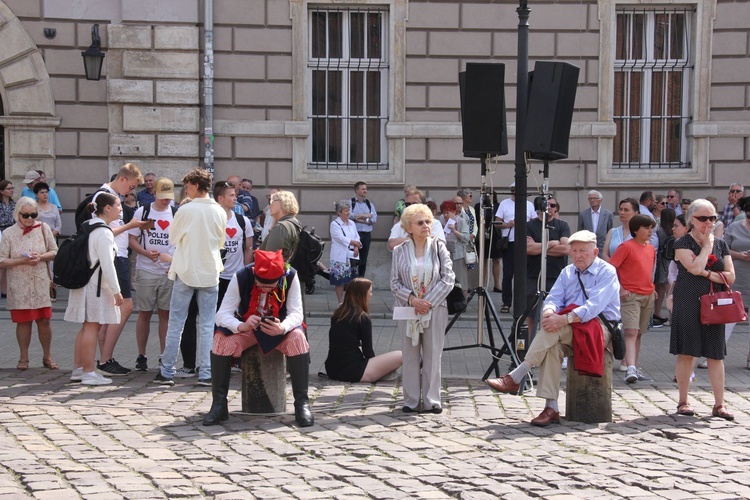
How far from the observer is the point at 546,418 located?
802 cm

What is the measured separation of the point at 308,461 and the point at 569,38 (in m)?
12.7

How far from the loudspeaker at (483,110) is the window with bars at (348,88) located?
8340 mm

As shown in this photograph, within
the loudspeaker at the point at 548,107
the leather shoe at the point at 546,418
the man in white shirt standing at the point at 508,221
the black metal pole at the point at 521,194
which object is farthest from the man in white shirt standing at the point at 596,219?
the leather shoe at the point at 546,418

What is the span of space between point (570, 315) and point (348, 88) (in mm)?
11118

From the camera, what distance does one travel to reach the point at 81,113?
57.4ft

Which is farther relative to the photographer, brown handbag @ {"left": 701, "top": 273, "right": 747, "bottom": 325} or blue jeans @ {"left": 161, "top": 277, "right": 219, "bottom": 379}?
blue jeans @ {"left": 161, "top": 277, "right": 219, "bottom": 379}

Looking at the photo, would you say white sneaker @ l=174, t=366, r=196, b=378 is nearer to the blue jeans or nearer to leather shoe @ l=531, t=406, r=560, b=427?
the blue jeans

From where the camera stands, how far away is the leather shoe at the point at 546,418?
798 cm

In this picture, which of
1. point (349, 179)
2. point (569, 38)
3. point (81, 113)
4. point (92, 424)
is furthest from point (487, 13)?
point (92, 424)

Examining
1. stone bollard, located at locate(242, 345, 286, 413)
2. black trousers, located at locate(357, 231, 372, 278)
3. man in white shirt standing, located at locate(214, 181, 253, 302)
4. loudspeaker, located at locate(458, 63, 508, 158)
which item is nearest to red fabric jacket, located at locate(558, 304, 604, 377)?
stone bollard, located at locate(242, 345, 286, 413)

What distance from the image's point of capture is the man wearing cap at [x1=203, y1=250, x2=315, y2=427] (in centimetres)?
784

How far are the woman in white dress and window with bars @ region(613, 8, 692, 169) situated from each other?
1125 cm

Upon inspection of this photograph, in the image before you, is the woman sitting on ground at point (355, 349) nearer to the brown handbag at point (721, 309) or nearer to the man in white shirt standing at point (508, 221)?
the brown handbag at point (721, 309)

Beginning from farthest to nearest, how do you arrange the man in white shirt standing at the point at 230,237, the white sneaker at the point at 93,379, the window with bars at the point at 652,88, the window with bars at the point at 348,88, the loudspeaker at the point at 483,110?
1. the window with bars at the point at 652,88
2. the window with bars at the point at 348,88
3. the man in white shirt standing at the point at 230,237
4. the loudspeaker at the point at 483,110
5. the white sneaker at the point at 93,379
